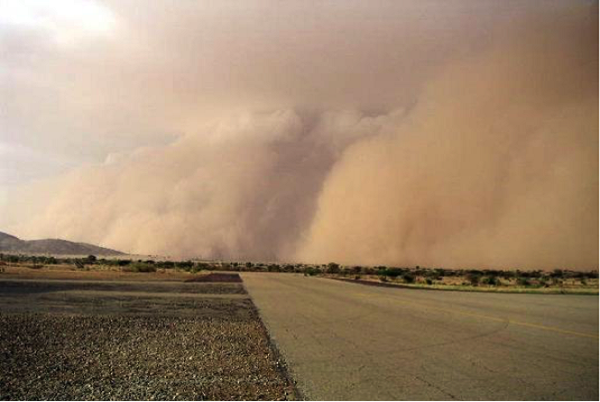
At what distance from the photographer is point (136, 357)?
408 inches

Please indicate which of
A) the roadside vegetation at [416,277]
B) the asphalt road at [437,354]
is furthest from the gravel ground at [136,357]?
the roadside vegetation at [416,277]

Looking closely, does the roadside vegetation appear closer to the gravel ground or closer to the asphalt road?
the asphalt road

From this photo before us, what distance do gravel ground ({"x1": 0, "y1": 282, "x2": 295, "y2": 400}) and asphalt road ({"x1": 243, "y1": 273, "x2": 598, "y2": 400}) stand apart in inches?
31.3

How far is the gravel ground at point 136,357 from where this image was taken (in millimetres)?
7919

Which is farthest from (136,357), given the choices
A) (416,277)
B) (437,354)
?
(416,277)

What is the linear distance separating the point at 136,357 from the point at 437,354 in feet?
20.8

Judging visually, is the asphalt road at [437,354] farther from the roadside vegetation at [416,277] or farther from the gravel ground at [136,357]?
the roadside vegetation at [416,277]

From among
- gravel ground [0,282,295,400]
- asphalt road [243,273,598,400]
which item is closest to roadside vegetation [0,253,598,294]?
asphalt road [243,273,598,400]

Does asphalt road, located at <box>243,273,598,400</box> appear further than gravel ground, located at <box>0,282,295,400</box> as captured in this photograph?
Yes

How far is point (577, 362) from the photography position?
1084cm

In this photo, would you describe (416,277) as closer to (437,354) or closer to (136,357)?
(437,354)

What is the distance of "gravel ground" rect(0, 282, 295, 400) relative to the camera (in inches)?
312

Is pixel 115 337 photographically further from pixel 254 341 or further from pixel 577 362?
pixel 577 362

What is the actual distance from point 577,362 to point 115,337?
10.5 meters
